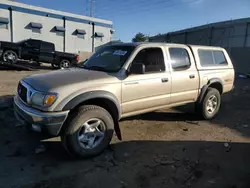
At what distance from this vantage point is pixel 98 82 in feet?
13.1

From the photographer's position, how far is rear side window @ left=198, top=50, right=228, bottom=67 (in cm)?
599

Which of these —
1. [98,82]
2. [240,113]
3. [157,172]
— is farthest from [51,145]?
[240,113]

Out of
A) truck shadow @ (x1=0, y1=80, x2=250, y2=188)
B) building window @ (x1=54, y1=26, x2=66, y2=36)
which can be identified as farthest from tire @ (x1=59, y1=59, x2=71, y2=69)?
truck shadow @ (x1=0, y1=80, x2=250, y2=188)

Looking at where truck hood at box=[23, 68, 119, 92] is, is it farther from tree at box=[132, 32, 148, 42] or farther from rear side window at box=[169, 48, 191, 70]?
tree at box=[132, 32, 148, 42]

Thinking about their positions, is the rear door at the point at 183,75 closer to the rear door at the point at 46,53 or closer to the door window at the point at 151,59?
the door window at the point at 151,59

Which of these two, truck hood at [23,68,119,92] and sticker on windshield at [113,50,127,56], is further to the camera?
sticker on windshield at [113,50,127,56]

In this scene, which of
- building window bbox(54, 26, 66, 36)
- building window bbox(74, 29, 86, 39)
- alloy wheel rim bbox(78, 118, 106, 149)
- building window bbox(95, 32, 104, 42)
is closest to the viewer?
alloy wheel rim bbox(78, 118, 106, 149)

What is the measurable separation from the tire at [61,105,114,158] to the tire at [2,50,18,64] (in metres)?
13.0

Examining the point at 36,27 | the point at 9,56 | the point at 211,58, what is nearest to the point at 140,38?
the point at 36,27

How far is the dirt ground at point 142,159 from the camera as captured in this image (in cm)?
336

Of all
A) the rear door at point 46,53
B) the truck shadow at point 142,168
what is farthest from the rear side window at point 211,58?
the rear door at point 46,53

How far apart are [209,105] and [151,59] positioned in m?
2.34

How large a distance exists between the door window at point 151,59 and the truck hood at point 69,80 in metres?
0.80

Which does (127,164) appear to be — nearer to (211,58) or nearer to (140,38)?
(211,58)
